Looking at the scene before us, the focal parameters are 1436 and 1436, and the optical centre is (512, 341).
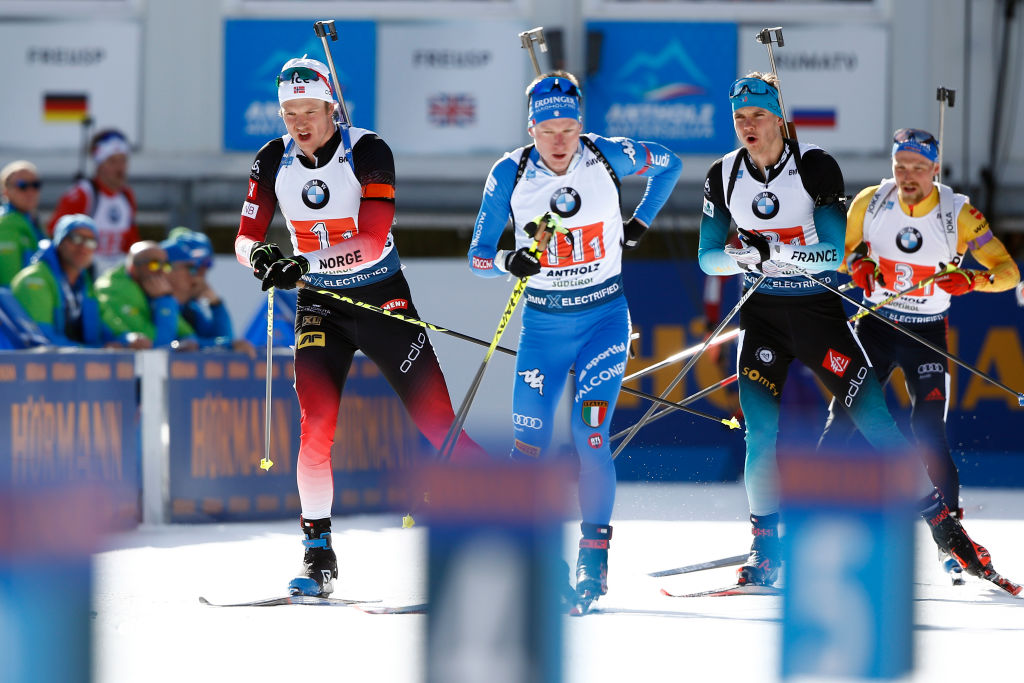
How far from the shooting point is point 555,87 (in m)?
5.85

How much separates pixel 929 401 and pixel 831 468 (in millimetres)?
3848

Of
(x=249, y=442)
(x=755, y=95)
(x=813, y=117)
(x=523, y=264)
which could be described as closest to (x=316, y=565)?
(x=523, y=264)

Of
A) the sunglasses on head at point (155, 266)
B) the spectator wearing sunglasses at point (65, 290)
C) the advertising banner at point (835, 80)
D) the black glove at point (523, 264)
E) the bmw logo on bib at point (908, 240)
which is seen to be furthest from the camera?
the advertising banner at point (835, 80)

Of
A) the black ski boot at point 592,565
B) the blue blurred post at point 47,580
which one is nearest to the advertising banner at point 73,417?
the black ski boot at point 592,565

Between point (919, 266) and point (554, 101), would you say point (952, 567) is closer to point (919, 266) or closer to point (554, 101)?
point (919, 266)

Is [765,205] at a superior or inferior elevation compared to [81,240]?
inferior

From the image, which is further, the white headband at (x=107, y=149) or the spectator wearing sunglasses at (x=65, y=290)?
the white headband at (x=107, y=149)

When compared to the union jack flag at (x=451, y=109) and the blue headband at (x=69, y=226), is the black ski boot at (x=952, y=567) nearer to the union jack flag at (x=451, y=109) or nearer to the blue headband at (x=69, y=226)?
the blue headband at (x=69, y=226)

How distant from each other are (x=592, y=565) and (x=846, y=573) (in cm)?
243

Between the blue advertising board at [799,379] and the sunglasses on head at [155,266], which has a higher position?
the sunglasses on head at [155,266]

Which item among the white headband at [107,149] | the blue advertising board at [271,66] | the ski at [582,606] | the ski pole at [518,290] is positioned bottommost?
the ski at [582,606]

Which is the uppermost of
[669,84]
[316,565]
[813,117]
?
[669,84]

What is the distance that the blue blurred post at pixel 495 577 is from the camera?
3.08m

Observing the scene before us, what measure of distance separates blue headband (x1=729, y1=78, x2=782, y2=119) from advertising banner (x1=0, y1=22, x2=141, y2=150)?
9.67m
